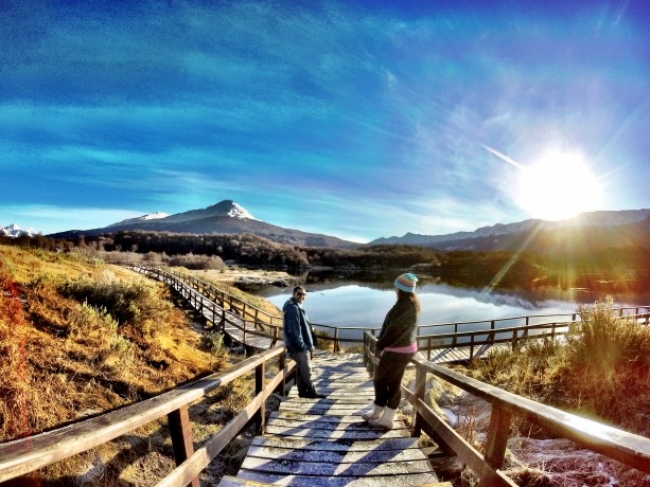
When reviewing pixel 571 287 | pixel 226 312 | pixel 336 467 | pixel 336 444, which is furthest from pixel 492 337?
pixel 571 287

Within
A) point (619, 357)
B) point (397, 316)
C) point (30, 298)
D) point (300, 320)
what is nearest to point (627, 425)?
point (619, 357)

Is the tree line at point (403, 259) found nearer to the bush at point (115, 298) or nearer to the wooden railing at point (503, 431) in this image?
the bush at point (115, 298)

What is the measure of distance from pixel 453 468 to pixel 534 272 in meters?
92.1

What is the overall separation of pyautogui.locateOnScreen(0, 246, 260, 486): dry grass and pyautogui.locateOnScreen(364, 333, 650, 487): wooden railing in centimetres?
316

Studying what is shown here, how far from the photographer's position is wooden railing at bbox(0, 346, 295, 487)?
4.36ft

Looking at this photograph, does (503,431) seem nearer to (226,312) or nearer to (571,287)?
(226,312)

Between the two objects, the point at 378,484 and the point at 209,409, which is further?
the point at 209,409

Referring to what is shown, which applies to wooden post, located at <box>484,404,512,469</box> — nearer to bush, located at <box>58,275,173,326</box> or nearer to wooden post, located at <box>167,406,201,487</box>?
wooden post, located at <box>167,406,201,487</box>

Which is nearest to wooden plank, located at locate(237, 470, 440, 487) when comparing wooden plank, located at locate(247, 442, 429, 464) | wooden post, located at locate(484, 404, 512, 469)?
wooden plank, located at locate(247, 442, 429, 464)

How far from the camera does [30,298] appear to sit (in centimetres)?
623

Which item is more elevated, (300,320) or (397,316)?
(397,316)

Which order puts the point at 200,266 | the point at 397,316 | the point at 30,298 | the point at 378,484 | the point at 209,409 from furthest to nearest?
the point at 200,266 → the point at 30,298 → the point at 209,409 → the point at 397,316 → the point at 378,484

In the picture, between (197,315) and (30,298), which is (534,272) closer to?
(197,315)

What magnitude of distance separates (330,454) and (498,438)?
1659 mm
